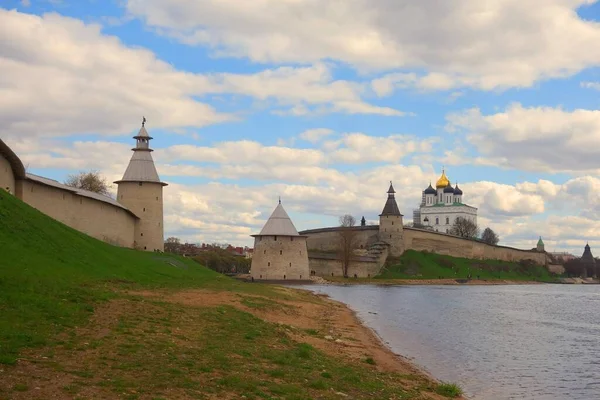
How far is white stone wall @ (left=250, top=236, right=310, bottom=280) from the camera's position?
49250mm

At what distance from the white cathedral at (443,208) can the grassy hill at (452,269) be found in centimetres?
1744

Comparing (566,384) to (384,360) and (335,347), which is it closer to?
(384,360)

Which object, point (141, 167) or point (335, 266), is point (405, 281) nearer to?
point (335, 266)

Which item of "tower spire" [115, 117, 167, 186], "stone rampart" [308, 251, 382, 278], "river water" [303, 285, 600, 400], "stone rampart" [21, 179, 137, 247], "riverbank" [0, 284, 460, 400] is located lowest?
"river water" [303, 285, 600, 400]

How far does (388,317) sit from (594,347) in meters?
8.12

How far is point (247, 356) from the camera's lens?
9078mm

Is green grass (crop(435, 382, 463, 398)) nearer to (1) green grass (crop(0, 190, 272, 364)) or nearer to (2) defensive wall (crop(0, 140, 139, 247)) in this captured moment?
(1) green grass (crop(0, 190, 272, 364))

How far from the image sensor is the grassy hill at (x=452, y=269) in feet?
223

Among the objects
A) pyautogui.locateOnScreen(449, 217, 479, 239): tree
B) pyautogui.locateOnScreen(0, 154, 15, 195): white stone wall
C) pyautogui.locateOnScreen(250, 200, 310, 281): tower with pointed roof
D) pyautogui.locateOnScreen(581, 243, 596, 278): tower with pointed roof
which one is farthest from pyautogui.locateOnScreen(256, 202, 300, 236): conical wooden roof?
pyautogui.locateOnScreen(581, 243, 596, 278): tower with pointed roof

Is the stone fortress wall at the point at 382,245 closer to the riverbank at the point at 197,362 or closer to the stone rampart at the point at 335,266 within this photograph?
the stone rampart at the point at 335,266

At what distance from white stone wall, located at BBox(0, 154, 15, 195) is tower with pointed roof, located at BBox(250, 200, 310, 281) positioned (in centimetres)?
2922

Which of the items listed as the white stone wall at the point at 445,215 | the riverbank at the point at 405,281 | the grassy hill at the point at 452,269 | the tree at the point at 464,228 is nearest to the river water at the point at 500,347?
the riverbank at the point at 405,281

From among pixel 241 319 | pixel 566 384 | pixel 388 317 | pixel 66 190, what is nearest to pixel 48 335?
pixel 241 319

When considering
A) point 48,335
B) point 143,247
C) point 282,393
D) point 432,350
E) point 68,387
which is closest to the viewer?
point 68,387
